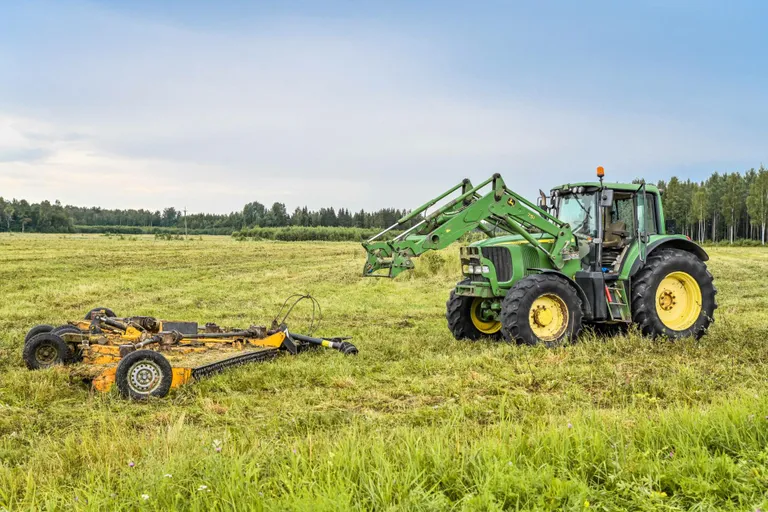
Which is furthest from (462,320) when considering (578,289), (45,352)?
(45,352)

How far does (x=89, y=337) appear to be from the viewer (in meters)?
8.04

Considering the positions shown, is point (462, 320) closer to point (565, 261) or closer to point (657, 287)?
point (565, 261)

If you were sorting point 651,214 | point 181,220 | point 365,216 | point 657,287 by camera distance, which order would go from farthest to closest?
point 181,220 < point 365,216 < point 651,214 < point 657,287

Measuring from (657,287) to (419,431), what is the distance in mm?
6571

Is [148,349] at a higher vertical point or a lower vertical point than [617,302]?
lower

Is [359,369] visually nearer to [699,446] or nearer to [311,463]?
[311,463]

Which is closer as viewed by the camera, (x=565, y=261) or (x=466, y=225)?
(x=466, y=225)

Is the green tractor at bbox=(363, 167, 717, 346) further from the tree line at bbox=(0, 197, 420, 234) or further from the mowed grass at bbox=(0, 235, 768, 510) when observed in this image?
the tree line at bbox=(0, 197, 420, 234)

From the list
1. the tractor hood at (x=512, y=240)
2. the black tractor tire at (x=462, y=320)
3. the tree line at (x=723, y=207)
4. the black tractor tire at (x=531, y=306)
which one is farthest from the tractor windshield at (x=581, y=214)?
the tree line at (x=723, y=207)

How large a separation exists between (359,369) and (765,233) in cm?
9948

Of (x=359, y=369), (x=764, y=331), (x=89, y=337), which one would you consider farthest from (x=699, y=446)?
(x=764, y=331)

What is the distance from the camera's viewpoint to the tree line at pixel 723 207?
85.9 metres

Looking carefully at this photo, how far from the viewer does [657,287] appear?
33.3 ft

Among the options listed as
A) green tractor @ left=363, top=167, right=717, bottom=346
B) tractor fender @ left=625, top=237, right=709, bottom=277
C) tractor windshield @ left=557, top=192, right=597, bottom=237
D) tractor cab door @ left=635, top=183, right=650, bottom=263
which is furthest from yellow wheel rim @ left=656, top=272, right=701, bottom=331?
tractor windshield @ left=557, top=192, right=597, bottom=237
